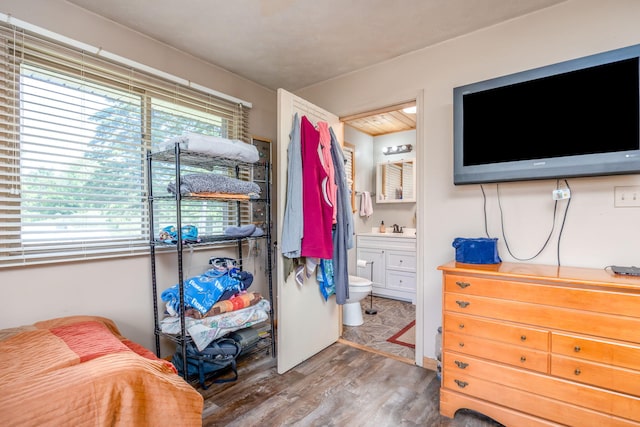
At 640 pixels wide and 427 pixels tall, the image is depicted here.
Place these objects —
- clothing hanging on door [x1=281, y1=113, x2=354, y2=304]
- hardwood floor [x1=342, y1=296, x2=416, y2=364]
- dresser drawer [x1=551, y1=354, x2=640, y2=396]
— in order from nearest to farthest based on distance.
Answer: dresser drawer [x1=551, y1=354, x2=640, y2=396] < clothing hanging on door [x1=281, y1=113, x2=354, y2=304] < hardwood floor [x1=342, y1=296, x2=416, y2=364]

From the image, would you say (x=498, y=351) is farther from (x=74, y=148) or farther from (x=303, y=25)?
(x=74, y=148)

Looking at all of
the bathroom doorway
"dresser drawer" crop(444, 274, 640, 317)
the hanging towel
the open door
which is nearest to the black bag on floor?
the open door

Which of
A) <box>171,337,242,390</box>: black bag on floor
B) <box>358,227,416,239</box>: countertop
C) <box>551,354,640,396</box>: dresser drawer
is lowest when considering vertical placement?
<box>171,337,242,390</box>: black bag on floor

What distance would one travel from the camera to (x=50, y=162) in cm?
183

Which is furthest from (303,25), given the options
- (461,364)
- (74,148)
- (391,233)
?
(391,233)

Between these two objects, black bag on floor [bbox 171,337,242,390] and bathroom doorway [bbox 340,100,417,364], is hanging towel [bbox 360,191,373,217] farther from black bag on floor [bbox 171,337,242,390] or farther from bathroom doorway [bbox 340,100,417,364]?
black bag on floor [bbox 171,337,242,390]

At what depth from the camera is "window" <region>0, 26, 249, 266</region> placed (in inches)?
67.7

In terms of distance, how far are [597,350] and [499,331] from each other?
40cm

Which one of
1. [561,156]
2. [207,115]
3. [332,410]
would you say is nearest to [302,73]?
[207,115]

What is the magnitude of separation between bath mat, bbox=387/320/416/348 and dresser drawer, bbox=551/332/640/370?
1392mm

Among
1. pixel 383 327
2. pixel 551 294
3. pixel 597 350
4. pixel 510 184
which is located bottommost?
pixel 383 327

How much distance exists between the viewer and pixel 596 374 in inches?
57.8

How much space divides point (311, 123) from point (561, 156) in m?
1.69

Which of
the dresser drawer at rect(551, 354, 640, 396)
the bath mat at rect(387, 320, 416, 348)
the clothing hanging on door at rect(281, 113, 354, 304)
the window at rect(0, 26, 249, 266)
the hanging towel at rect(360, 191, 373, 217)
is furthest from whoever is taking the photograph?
the hanging towel at rect(360, 191, 373, 217)
